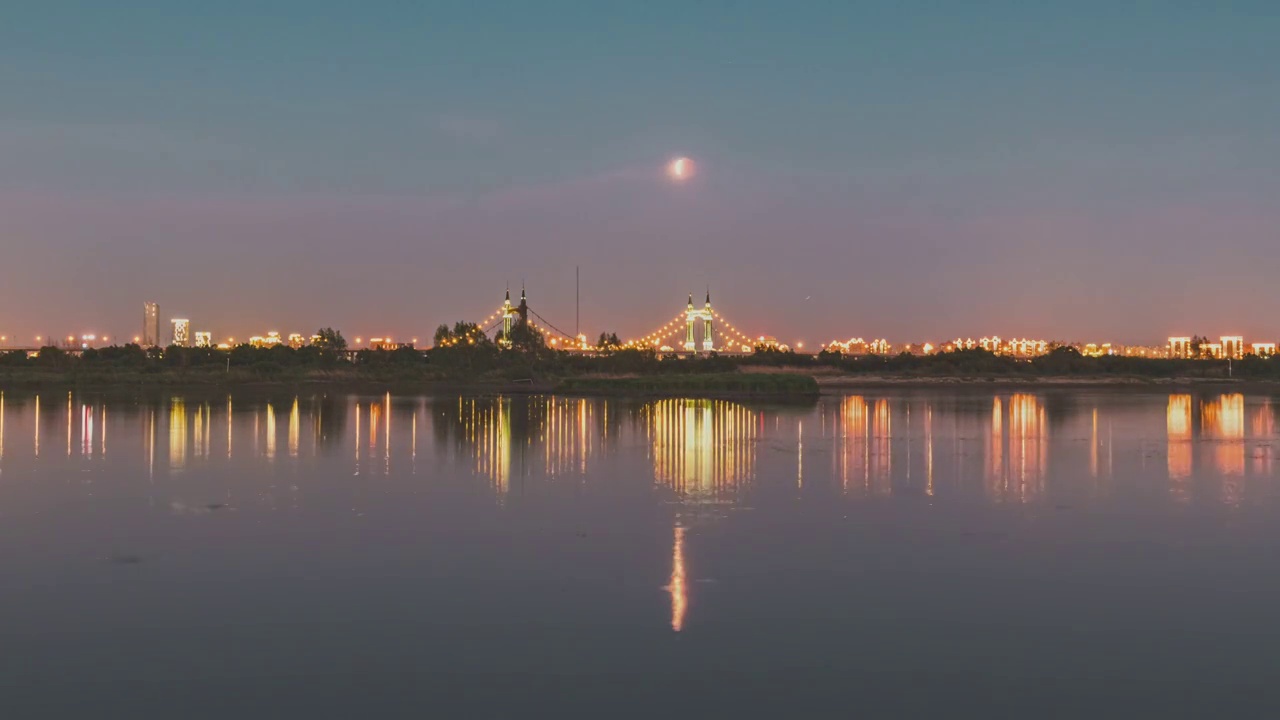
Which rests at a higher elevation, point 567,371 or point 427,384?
point 567,371

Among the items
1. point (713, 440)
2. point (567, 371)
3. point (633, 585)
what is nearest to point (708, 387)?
point (567, 371)

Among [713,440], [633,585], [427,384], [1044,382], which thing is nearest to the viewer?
[633,585]

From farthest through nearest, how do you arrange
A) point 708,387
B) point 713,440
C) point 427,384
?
point 427,384 → point 708,387 → point 713,440

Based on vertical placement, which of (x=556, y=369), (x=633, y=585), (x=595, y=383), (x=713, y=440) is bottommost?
(x=633, y=585)

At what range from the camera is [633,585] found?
27.5ft

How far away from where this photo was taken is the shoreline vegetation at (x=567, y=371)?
49156 mm

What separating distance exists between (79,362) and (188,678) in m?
77.2

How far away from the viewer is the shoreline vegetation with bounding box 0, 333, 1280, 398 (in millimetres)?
49156

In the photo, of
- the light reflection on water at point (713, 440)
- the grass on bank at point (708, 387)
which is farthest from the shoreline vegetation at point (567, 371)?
the light reflection on water at point (713, 440)

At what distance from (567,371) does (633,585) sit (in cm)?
5773

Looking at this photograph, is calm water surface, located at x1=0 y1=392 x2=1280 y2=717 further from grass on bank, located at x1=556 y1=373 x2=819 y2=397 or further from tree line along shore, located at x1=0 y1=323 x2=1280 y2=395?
tree line along shore, located at x1=0 y1=323 x2=1280 y2=395

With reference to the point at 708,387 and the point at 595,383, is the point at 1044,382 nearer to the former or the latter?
the point at 708,387

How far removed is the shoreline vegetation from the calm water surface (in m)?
30.5

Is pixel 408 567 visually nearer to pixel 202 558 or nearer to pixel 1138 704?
pixel 202 558
